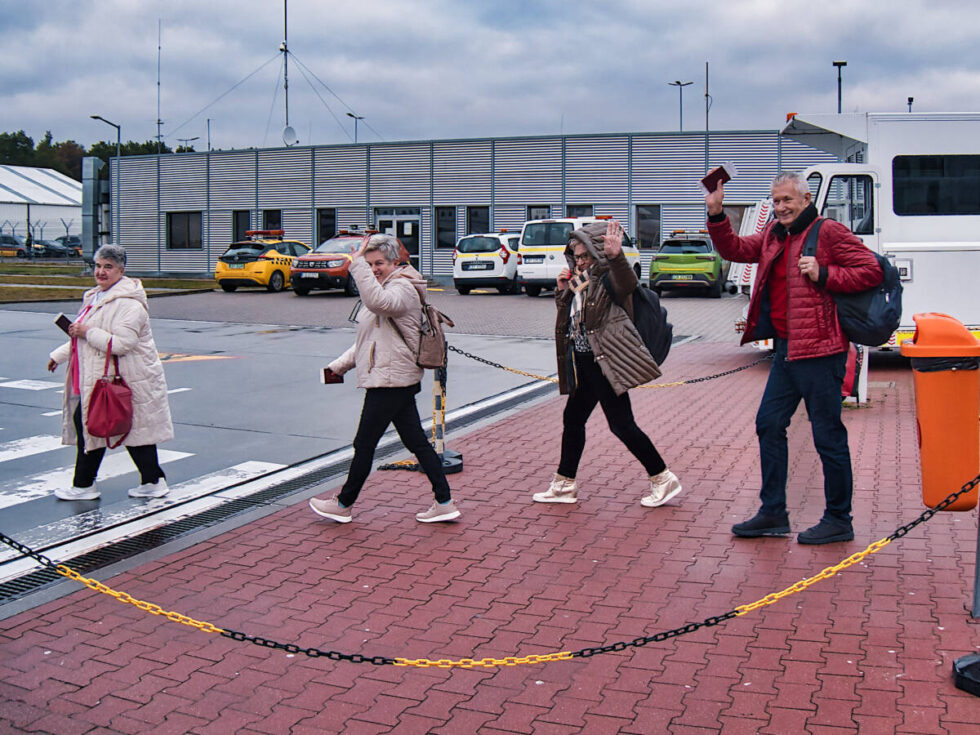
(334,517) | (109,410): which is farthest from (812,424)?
(109,410)

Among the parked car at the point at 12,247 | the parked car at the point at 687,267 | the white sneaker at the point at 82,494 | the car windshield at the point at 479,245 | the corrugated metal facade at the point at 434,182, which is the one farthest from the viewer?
the parked car at the point at 12,247

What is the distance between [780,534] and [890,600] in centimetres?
103

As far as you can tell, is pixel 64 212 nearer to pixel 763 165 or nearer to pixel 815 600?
pixel 763 165

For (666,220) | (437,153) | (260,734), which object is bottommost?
(260,734)

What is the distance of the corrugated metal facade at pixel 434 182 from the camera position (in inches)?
1417

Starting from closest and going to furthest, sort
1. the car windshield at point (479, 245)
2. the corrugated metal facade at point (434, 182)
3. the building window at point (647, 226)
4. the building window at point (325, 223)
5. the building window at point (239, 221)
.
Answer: the car windshield at point (479, 245)
the corrugated metal facade at point (434, 182)
the building window at point (647, 226)
the building window at point (325, 223)
the building window at point (239, 221)

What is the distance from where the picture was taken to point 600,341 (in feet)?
19.7

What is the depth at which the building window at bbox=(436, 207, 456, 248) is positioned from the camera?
127 ft

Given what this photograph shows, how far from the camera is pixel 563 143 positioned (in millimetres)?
37250

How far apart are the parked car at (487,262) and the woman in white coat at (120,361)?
21310 millimetres

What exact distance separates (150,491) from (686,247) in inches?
883

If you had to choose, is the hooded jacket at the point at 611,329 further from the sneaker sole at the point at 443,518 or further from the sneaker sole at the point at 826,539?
the sneaker sole at the point at 826,539

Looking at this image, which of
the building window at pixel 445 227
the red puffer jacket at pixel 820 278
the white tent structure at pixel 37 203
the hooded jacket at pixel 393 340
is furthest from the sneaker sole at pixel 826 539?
the white tent structure at pixel 37 203

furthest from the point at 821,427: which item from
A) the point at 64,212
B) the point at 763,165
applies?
the point at 64,212
